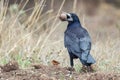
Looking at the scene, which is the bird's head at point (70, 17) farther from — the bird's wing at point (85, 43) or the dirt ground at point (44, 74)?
the dirt ground at point (44, 74)

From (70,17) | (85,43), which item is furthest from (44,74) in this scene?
(70,17)

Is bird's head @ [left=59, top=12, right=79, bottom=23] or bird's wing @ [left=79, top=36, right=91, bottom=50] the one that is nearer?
bird's wing @ [left=79, top=36, right=91, bottom=50]

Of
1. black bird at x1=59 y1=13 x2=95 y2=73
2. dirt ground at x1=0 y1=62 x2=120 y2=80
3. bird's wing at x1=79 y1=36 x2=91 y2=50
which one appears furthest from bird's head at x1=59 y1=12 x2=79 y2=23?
dirt ground at x1=0 y1=62 x2=120 y2=80

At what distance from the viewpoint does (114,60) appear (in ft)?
30.3

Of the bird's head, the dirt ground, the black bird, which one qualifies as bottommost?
the dirt ground

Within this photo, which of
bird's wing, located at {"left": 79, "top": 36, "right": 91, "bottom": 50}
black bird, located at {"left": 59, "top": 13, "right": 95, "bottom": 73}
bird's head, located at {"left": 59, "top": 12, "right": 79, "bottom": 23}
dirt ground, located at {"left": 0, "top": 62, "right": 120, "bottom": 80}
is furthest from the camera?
bird's head, located at {"left": 59, "top": 12, "right": 79, "bottom": 23}

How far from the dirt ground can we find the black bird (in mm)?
210

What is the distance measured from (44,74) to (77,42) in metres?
0.78

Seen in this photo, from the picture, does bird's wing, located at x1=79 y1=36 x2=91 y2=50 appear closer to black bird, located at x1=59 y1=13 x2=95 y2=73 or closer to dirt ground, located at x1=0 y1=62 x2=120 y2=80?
black bird, located at x1=59 y1=13 x2=95 y2=73

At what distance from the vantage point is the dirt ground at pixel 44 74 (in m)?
7.22

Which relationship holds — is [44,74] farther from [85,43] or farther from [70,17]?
[70,17]

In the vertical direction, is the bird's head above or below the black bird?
above

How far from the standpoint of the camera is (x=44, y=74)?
295 inches

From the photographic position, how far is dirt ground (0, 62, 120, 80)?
7219 mm
